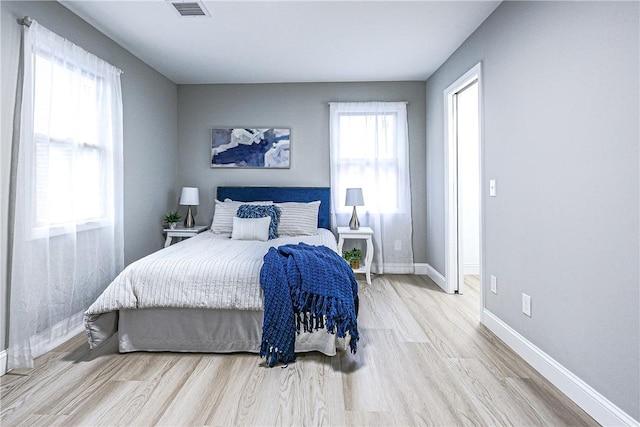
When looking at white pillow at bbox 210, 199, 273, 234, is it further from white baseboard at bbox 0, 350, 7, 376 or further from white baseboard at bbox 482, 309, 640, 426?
white baseboard at bbox 482, 309, 640, 426

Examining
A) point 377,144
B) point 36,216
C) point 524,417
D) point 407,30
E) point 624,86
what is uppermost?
point 407,30

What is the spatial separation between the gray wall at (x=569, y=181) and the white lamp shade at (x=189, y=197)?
3.30 meters

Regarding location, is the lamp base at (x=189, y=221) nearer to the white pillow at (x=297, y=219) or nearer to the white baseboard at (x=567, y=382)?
the white pillow at (x=297, y=219)

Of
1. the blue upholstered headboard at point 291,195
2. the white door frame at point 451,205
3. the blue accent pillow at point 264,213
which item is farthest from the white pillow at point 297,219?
the white door frame at point 451,205

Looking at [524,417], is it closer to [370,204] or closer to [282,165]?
[370,204]

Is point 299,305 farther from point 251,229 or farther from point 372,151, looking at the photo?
point 372,151

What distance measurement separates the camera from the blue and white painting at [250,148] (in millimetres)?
4965

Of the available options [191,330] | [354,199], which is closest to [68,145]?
[191,330]

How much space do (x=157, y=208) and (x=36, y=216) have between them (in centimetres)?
195

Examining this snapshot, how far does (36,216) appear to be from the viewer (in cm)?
254

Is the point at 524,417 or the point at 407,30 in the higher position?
the point at 407,30

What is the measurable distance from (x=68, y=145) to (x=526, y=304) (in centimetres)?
344

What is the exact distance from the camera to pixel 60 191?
2746 mm

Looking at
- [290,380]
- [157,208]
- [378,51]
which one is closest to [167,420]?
[290,380]
